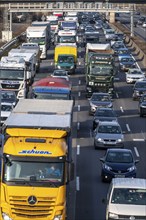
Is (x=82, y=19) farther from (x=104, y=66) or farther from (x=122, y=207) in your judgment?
(x=122, y=207)

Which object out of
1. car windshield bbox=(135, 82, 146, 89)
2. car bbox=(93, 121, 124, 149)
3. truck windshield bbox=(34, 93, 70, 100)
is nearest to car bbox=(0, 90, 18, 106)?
car bbox=(93, 121, 124, 149)

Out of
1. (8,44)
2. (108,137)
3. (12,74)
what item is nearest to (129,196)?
(108,137)

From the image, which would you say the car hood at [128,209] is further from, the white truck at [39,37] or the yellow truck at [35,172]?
the white truck at [39,37]

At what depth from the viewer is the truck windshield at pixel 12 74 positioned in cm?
5078

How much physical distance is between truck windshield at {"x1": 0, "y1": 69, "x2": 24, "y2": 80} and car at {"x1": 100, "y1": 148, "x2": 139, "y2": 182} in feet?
68.9

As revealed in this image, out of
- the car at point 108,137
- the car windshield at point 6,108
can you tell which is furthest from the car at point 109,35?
the car at point 108,137

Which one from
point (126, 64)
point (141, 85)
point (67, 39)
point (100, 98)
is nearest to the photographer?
point (100, 98)

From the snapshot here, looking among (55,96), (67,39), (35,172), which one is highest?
(35,172)

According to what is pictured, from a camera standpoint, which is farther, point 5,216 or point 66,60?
point 66,60

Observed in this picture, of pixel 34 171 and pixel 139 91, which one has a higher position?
pixel 34 171

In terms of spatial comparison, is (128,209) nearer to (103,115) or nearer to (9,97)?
(103,115)

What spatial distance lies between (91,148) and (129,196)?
16.5 m

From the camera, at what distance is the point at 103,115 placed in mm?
44125

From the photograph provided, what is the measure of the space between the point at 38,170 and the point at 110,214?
7.19 ft
